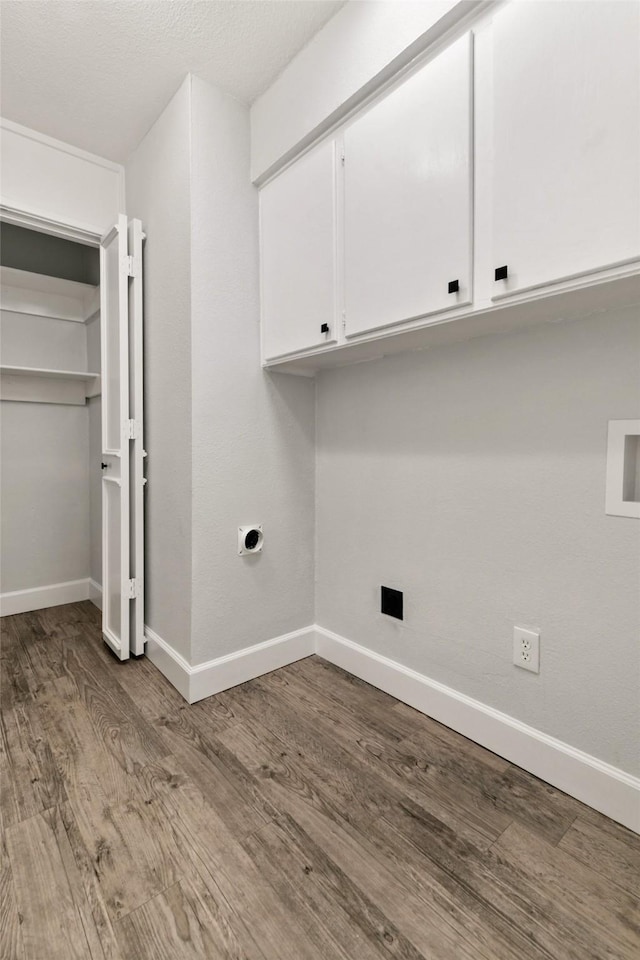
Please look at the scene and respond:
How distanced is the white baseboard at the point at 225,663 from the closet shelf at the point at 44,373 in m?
1.55

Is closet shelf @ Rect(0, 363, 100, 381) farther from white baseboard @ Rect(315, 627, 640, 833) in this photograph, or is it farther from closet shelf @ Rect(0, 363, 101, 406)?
white baseboard @ Rect(315, 627, 640, 833)

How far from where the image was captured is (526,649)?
1402mm

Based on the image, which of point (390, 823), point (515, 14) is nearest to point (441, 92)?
point (515, 14)

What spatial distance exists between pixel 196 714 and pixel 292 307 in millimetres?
1596

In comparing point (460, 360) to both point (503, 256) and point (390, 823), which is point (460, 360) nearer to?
point (503, 256)

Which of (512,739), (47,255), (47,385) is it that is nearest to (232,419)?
(512,739)

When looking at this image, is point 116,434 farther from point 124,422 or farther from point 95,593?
point 95,593

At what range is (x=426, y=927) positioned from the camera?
0.96 metres

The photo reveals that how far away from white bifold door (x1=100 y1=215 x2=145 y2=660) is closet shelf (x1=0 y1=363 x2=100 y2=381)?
589mm

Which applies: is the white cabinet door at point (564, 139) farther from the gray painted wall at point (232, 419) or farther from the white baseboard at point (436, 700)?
the white baseboard at point (436, 700)

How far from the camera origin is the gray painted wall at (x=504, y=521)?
1.23m

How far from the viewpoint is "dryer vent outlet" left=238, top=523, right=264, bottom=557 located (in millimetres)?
1917

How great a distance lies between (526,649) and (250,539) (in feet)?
3.66

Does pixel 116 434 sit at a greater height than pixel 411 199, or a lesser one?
lesser
